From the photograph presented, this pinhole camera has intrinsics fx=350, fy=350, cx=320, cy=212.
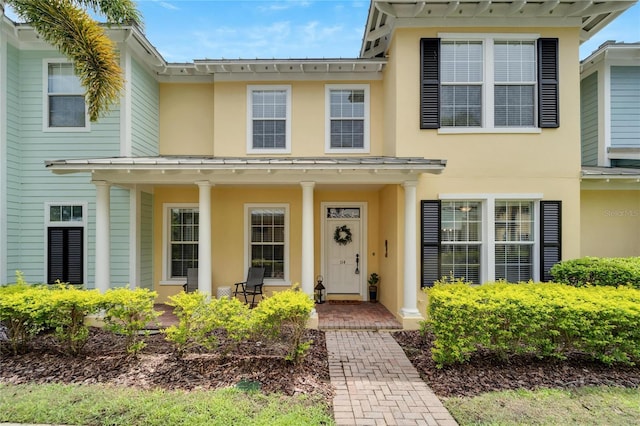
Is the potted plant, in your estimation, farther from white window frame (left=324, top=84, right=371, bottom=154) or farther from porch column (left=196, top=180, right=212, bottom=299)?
porch column (left=196, top=180, right=212, bottom=299)

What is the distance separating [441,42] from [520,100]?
81.8 inches

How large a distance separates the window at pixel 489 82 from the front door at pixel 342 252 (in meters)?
3.28

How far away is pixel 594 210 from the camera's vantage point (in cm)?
812

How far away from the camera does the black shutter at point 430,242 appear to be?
721 cm

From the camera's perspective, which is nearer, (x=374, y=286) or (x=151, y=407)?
(x=151, y=407)

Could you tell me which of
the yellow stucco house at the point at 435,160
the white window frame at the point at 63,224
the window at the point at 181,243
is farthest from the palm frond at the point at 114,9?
the window at the point at 181,243

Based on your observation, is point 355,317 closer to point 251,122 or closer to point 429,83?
point 429,83

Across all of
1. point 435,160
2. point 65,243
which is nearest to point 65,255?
point 65,243

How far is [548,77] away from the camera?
288 inches

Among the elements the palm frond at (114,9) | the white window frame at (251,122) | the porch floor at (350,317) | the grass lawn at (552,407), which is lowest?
the porch floor at (350,317)

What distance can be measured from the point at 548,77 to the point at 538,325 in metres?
5.35

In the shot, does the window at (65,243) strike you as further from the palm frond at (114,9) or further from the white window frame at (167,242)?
the palm frond at (114,9)

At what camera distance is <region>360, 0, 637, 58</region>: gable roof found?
7.00 m

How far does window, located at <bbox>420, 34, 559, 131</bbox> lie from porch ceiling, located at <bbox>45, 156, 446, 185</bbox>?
54.4 inches
